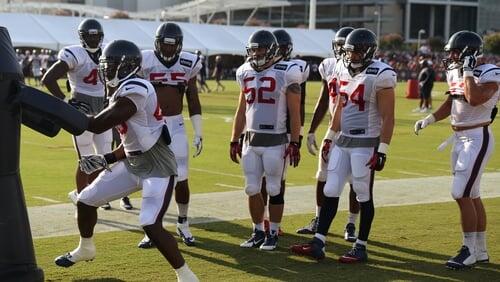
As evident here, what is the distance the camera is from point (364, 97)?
7426 millimetres

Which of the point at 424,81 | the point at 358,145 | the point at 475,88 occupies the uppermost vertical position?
the point at 475,88

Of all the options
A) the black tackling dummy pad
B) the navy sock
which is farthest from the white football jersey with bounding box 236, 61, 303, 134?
the black tackling dummy pad

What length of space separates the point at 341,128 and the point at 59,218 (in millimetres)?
3162

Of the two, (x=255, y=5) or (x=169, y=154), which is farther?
(x=255, y=5)

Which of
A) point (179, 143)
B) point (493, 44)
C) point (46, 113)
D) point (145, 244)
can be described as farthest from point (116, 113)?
point (493, 44)

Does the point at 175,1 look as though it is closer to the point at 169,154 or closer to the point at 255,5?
the point at 255,5

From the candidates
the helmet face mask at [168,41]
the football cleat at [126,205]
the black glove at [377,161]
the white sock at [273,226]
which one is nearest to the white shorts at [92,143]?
the football cleat at [126,205]

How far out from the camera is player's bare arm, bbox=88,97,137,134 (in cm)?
593

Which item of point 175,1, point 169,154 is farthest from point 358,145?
point 175,1

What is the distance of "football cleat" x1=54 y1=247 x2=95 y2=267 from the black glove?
7.81 feet

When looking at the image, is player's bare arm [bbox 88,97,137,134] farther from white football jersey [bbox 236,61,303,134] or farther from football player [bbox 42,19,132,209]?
football player [bbox 42,19,132,209]

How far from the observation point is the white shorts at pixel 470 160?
23.7 feet

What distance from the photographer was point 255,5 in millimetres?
58500

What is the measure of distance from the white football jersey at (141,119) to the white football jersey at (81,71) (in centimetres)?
291
